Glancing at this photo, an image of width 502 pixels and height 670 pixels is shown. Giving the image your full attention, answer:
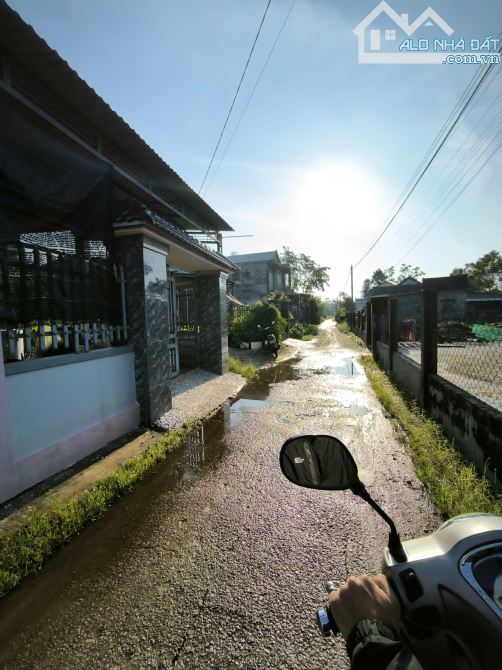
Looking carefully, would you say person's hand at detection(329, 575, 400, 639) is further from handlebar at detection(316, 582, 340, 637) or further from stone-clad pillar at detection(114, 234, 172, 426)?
stone-clad pillar at detection(114, 234, 172, 426)

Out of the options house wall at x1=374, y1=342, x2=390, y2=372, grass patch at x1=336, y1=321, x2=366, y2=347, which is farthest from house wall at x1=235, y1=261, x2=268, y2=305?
house wall at x1=374, y1=342, x2=390, y2=372

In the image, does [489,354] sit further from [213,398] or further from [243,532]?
[243,532]

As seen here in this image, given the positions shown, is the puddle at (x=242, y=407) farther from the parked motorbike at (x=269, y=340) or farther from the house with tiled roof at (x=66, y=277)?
the parked motorbike at (x=269, y=340)

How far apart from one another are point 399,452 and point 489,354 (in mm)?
3964

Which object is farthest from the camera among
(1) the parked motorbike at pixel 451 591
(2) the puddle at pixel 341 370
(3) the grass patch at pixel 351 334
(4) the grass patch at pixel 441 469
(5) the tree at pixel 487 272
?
(5) the tree at pixel 487 272

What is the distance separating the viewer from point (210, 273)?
30.8 ft

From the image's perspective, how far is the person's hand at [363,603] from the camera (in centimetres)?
98

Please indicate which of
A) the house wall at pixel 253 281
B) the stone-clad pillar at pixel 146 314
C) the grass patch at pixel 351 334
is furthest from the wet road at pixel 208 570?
the house wall at pixel 253 281

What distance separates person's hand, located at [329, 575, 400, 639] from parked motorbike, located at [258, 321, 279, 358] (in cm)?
1250

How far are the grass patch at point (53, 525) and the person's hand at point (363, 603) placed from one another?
2457 millimetres

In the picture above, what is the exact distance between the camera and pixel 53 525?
2.83 m

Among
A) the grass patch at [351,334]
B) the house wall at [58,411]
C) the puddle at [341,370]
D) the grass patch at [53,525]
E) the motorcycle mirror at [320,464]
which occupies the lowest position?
the puddle at [341,370]

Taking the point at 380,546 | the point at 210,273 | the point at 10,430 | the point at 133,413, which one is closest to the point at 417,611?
the point at 380,546

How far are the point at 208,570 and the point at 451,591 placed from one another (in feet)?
6.78
